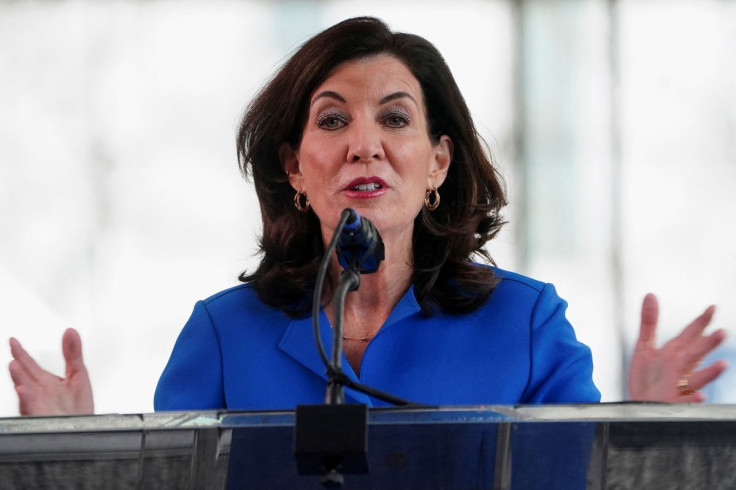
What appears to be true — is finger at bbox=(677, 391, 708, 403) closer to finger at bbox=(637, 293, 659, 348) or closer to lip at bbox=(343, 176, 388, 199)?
finger at bbox=(637, 293, 659, 348)

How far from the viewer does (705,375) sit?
153 centimetres

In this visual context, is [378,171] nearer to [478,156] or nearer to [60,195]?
[478,156]

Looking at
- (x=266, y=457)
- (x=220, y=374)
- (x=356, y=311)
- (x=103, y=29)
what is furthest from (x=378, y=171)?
(x=103, y=29)

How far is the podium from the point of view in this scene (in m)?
0.97

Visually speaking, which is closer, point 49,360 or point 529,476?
point 529,476

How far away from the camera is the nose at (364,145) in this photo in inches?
72.1

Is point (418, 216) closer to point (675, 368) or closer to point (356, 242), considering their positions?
point (675, 368)

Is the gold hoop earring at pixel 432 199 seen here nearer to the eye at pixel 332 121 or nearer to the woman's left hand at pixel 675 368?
the eye at pixel 332 121

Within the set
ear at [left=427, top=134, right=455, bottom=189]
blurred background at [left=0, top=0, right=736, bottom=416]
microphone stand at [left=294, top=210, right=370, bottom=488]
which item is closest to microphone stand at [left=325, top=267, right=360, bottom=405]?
microphone stand at [left=294, top=210, right=370, bottom=488]

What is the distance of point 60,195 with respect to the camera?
493 cm

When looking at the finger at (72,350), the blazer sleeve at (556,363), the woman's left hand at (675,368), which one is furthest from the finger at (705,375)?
the finger at (72,350)

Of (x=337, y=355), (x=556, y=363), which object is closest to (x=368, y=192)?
(x=556, y=363)

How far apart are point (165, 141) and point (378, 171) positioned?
10.8 ft

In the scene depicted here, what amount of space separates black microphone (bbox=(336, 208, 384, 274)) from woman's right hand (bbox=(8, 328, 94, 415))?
23.0 inches
